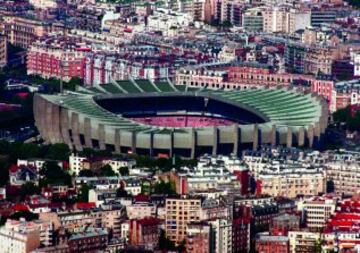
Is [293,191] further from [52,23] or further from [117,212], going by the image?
[52,23]

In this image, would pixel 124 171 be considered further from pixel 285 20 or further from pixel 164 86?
pixel 285 20

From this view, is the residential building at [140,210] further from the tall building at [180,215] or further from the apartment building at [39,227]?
the apartment building at [39,227]

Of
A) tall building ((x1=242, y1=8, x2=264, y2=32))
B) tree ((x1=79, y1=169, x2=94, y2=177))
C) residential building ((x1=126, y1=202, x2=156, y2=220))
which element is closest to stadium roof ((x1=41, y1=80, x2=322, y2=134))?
tree ((x1=79, y1=169, x2=94, y2=177))

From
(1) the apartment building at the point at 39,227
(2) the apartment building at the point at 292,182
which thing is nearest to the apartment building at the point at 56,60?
(2) the apartment building at the point at 292,182

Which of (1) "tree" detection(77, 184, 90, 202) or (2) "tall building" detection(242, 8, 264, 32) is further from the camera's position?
(2) "tall building" detection(242, 8, 264, 32)

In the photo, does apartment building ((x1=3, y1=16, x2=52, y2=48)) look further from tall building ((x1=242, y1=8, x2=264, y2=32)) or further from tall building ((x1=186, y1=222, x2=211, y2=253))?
tall building ((x1=186, y1=222, x2=211, y2=253))

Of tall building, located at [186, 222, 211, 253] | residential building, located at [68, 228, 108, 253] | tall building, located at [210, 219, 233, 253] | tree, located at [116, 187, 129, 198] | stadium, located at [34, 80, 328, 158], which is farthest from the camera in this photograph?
stadium, located at [34, 80, 328, 158]

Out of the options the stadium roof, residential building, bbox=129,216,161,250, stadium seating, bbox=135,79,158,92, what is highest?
residential building, bbox=129,216,161,250

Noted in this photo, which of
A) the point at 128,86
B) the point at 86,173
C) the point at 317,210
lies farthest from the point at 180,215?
the point at 128,86
